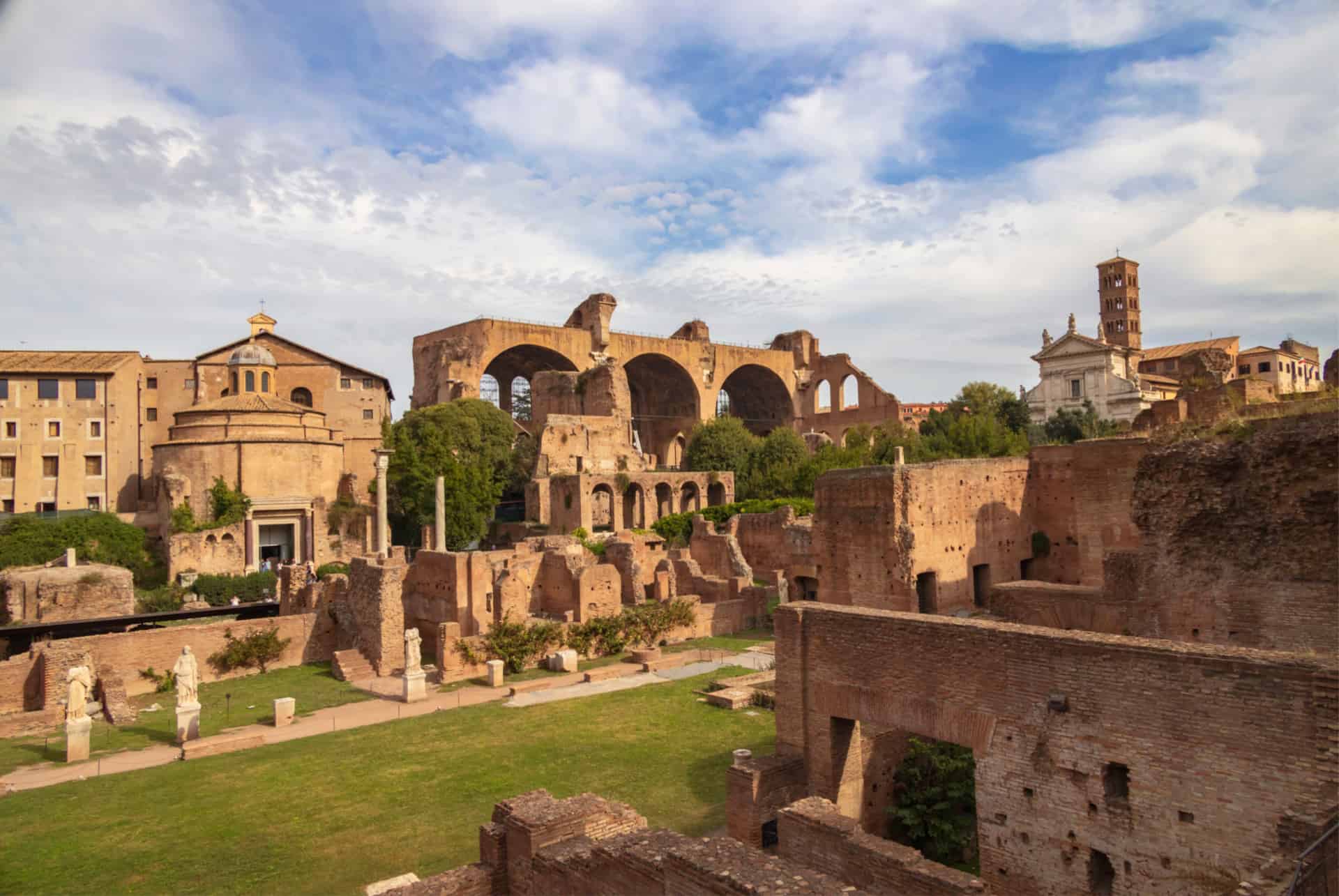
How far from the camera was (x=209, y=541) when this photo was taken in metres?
34.1

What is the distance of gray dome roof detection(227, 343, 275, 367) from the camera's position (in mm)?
42469

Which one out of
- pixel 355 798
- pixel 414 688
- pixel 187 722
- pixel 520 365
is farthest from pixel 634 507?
pixel 355 798

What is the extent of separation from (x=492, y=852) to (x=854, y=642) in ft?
13.0

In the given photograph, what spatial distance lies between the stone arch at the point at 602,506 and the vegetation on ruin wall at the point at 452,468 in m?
3.88

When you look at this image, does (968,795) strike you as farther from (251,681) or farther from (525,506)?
(525,506)

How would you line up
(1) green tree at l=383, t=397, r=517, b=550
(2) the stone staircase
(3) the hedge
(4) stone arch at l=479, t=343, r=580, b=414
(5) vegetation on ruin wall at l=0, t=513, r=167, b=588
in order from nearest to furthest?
(2) the stone staircase, (5) vegetation on ruin wall at l=0, t=513, r=167, b=588, (3) the hedge, (1) green tree at l=383, t=397, r=517, b=550, (4) stone arch at l=479, t=343, r=580, b=414

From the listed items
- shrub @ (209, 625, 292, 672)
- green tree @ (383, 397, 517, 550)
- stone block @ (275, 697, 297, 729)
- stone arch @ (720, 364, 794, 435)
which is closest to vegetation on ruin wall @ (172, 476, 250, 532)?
green tree @ (383, 397, 517, 550)

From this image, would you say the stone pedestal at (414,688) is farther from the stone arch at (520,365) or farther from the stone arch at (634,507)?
the stone arch at (520,365)

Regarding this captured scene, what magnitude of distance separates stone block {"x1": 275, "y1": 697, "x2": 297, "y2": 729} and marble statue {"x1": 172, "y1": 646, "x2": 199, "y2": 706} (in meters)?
1.35

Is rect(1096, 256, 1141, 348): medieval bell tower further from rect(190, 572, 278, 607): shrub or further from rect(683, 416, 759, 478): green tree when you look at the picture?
rect(190, 572, 278, 607): shrub

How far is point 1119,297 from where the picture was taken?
68.9 meters

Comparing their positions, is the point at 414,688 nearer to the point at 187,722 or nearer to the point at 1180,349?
the point at 187,722

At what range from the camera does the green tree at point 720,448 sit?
50719 millimetres

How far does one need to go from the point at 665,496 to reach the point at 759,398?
78.1ft
